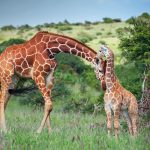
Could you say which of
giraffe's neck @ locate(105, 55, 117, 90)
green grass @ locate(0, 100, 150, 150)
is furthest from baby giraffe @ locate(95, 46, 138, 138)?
green grass @ locate(0, 100, 150, 150)

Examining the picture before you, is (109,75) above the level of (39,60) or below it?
below

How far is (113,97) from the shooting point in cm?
→ 1268

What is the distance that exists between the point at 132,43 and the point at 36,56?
375 inches

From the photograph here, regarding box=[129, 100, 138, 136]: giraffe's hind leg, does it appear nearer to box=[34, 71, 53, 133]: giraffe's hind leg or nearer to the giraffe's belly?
box=[34, 71, 53, 133]: giraffe's hind leg

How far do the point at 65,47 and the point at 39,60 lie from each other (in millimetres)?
717

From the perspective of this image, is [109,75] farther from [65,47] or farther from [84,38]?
[84,38]

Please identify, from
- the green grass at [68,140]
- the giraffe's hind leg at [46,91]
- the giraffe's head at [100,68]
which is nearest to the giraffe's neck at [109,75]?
the giraffe's head at [100,68]

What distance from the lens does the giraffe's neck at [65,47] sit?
1356 cm

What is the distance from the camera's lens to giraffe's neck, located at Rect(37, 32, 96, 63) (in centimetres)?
1356

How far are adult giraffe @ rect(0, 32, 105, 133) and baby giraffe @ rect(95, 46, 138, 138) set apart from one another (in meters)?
0.41

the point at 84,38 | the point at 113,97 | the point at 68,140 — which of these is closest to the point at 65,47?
the point at 113,97

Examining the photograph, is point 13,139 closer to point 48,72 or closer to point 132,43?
point 48,72

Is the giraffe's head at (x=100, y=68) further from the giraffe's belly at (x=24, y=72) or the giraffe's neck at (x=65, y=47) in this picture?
the giraffe's belly at (x=24, y=72)

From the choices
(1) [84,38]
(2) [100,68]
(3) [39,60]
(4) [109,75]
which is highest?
(1) [84,38]
